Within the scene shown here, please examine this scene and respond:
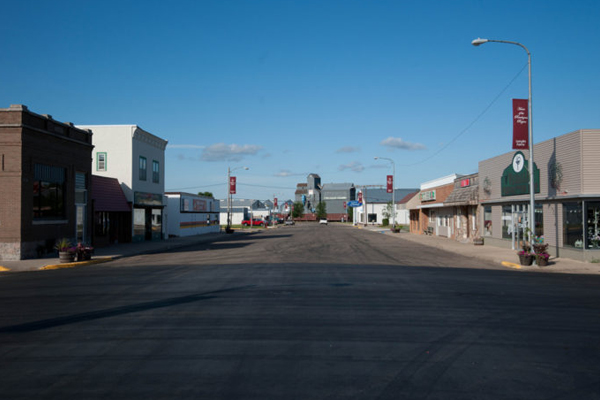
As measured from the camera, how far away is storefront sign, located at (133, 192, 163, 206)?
3612cm

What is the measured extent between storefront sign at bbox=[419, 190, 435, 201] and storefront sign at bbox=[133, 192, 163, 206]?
26.8 m

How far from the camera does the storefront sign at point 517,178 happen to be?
26.3m

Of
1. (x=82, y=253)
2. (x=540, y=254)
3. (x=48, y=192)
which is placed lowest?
(x=82, y=253)

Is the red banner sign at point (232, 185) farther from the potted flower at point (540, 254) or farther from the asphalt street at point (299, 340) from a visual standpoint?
the asphalt street at point (299, 340)

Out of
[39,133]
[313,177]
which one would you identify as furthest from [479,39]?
[313,177]

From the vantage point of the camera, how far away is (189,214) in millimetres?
50844

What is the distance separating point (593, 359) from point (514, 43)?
18.1 metres

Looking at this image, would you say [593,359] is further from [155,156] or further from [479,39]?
[155,156]

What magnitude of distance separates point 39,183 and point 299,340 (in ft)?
69.2

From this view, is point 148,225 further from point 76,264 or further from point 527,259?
point 527,259

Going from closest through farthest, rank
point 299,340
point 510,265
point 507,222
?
point 299,340 → point 510,265 → point 507,222

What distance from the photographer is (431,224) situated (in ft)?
173

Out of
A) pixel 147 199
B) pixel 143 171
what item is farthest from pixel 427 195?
pixel 143 171

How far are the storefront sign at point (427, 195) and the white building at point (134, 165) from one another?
26.9 meters
